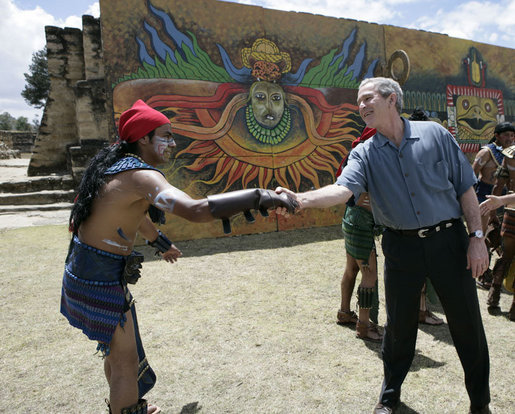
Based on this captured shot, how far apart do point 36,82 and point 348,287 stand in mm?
37125

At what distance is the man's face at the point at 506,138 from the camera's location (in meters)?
4.77

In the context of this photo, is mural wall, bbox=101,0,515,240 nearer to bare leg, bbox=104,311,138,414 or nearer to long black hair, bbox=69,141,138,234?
long black hair, bbox=69,141,138,234

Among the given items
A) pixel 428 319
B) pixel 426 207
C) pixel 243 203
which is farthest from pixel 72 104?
pixel 426 207

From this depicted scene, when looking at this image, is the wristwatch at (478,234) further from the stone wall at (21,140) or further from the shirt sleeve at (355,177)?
the stone wall at (21,140)

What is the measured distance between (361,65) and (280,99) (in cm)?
228

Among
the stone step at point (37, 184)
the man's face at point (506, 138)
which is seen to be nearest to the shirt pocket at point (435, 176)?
the man's face at point (506, 138)

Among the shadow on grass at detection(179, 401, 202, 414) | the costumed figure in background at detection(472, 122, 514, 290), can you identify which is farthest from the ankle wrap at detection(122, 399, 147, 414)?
the costumed figure in background at detection(472, 122, 514, 290)

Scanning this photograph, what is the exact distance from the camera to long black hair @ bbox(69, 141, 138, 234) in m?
1.96

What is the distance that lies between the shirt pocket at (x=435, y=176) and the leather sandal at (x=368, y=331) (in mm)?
1721

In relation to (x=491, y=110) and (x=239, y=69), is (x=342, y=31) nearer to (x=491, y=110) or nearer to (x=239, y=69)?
(x=239, y=69)

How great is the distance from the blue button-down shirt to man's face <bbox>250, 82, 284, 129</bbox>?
19.0ft

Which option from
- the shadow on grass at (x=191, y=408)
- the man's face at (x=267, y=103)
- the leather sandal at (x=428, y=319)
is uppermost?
the man's face at (x=267, y=103)

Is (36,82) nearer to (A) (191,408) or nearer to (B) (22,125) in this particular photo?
(B) (22,125)

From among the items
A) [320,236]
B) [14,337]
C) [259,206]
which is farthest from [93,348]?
[320,236]
